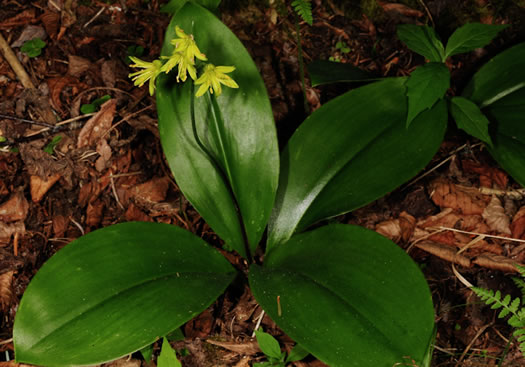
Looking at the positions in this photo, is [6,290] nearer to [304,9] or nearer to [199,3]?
[199,3]

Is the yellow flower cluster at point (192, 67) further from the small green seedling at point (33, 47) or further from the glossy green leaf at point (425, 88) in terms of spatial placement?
the small green seedling at point (33, 47)

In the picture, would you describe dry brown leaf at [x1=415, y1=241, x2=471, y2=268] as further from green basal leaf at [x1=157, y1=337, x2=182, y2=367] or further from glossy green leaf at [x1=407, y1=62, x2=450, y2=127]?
green basal leaf at [x1=157, y1=337, x2=182, y2=367]

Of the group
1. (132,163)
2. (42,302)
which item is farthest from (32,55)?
(42,302)

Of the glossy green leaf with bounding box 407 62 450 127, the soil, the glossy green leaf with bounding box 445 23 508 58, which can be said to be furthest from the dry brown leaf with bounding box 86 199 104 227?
the glossy green leaf with bounding box 445 23 508 58

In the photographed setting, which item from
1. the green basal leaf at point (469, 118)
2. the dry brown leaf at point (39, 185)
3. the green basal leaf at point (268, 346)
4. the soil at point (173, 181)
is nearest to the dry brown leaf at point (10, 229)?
the soil at point (173, 181)

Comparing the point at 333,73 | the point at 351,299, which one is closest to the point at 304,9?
the point at 333,73
